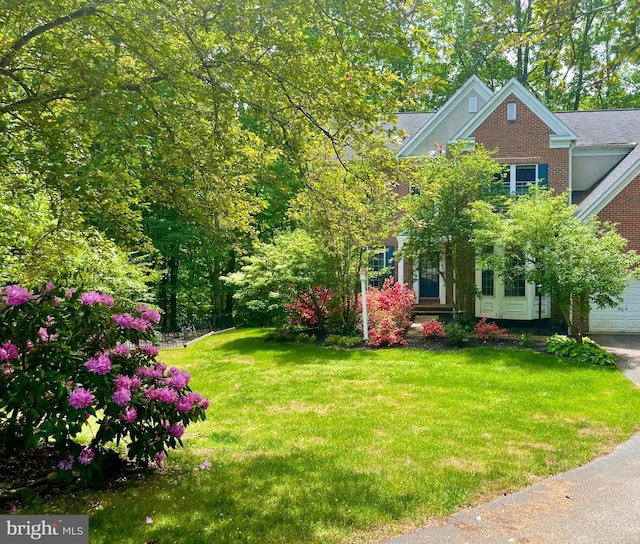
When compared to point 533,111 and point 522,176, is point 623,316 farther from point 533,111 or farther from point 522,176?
point 533,111

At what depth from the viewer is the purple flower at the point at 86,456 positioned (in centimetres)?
401

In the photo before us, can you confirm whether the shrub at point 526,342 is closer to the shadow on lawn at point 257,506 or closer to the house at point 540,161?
the house at point 540,161

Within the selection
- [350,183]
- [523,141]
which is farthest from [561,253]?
[523,141]

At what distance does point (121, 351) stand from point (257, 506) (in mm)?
1894

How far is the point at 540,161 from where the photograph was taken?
661 inches

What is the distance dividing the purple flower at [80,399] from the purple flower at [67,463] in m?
0.66

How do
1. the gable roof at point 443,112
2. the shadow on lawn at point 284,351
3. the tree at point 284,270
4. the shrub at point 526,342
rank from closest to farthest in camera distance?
the shadow on lawn at point 284,351, the shrub at point 526,342, the tree at point 284,270, the gable roof at point 443,112

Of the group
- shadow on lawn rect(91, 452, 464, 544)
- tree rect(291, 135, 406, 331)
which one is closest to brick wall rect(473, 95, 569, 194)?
tree rect(291, 135, 406, 331)

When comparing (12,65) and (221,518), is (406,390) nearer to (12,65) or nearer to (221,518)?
(221,518)

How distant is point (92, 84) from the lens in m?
4.16

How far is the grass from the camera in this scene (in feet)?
12.5

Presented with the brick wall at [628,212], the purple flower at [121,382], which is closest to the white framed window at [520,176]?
the brick wall at [628,212]

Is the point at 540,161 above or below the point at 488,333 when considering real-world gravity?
above

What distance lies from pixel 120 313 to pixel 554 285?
10917 millimetres
